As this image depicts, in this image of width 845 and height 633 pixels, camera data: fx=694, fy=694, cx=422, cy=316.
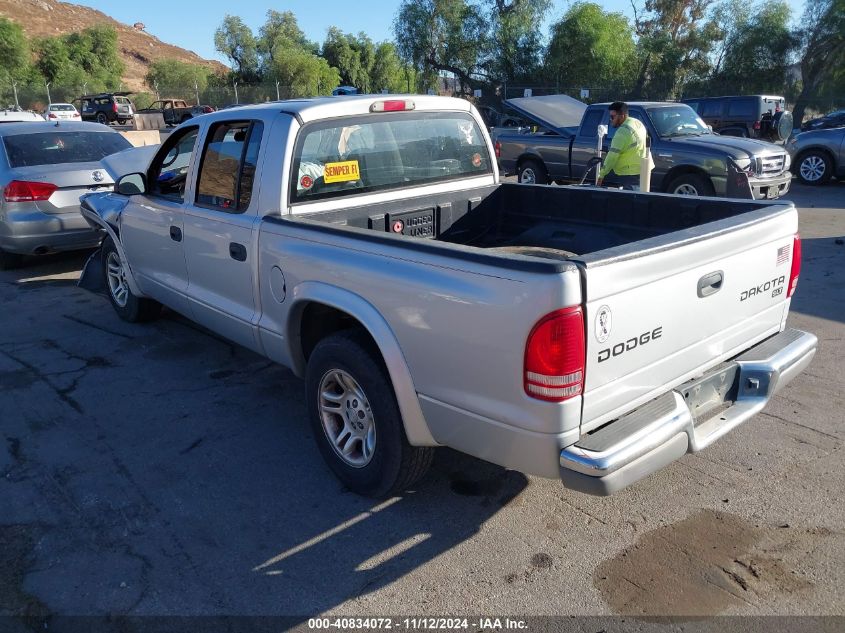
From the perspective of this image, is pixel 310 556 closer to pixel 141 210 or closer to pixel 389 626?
pixel 389 626

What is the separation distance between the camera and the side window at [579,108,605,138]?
12344 millimetres

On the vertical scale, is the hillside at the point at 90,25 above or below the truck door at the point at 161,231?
above

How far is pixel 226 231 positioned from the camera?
13.8ft

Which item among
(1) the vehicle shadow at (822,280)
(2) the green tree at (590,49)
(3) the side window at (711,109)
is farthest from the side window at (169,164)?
(2) the green tree at (590,49)

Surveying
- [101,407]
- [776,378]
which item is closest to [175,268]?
[101,407]

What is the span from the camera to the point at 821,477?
364 centimetres

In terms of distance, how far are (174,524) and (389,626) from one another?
1310mm

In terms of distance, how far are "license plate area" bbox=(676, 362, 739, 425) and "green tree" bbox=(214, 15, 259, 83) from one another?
7145cm

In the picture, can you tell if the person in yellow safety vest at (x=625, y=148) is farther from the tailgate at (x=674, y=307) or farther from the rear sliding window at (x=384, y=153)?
the tailgate at (x=674, y=307)

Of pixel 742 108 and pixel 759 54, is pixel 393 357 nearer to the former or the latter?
pixel 742 108

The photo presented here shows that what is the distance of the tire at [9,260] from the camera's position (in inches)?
343

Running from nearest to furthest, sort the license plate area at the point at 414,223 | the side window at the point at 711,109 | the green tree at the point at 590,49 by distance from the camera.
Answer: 1. the license plate area at the point at 414,223
2. the side window at the point at 711,109
3. the green tree at the point at 590,49

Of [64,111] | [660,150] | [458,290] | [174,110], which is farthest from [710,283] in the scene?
[174,110]

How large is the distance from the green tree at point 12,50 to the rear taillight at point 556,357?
61.1m
